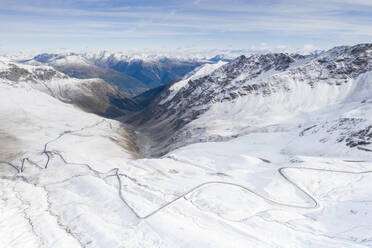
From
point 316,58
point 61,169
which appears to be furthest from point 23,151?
point 316,58

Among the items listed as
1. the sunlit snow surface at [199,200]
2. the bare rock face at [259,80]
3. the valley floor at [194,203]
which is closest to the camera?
the valley floor at [194,203]

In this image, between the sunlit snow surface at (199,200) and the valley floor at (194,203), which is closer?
the valley floor at (194,203)

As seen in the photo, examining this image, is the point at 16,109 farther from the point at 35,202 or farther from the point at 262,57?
the point at 262,57

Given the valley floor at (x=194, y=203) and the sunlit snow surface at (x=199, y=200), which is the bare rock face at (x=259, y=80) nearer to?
the sunlit snow surface at (x=199, y=200)

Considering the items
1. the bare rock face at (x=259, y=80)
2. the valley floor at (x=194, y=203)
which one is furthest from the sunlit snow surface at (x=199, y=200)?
the bare rock face at (x=259, y=80)

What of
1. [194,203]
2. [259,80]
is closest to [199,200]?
[194,203]

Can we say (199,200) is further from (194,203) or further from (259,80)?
(259,80)
